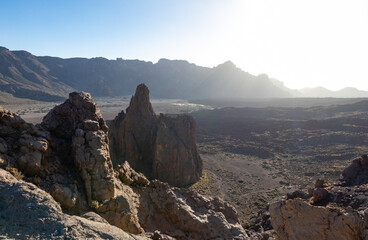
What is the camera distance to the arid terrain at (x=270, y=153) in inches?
1071

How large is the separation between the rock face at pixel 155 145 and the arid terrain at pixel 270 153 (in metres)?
2.92

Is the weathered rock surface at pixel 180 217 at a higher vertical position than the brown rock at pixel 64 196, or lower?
lower

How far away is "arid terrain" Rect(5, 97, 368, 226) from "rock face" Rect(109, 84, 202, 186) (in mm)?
2923

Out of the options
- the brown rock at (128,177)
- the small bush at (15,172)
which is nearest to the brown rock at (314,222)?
the brown rock at (128,177)

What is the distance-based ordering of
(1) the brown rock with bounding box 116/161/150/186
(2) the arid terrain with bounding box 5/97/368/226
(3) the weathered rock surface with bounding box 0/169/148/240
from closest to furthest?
(3) the weathered rock surface with bounding box 0/169/148/240
(1) the brown rock with bounding box 116/161/150/186
(2) the arid terrain with bounding box 5/97/368/226

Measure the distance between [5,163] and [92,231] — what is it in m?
4.45

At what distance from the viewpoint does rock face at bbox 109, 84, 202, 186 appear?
2691cm

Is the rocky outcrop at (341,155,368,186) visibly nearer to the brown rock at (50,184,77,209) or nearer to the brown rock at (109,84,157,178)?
the brown rock at (50,184,77,209)

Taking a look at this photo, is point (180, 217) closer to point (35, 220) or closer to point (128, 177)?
point (128, 177)

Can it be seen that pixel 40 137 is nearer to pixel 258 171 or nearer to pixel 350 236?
pixel 350 236

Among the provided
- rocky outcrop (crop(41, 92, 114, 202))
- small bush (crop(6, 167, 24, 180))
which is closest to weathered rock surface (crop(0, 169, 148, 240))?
small bush (crop(6, 167, 24, 180))

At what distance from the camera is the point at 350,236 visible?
7.55 metres

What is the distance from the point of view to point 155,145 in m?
27.7

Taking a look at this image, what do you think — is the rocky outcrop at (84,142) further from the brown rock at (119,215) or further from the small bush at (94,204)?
the brown rock at (119,215)
